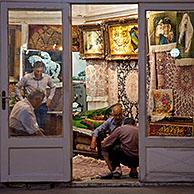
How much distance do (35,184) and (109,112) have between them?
2529 millimetres

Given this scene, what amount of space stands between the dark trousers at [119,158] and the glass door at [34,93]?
0.80 meters

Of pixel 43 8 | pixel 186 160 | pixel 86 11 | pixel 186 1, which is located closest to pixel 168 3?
pixel 186 1

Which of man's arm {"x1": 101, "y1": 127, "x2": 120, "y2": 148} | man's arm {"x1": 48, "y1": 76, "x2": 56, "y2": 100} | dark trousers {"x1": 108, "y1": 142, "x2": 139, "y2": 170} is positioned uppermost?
man's arm {"x1": 48, "y1": 76, "x2": 56, "y2": 100}

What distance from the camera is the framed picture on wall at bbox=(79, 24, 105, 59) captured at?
27.7 feet

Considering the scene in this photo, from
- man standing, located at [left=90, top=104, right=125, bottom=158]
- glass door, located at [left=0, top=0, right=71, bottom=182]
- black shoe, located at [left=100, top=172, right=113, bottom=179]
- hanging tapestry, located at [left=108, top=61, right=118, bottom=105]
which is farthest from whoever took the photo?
hanging tapestry, located at [left=108, top=61, right=118, bottom=105]

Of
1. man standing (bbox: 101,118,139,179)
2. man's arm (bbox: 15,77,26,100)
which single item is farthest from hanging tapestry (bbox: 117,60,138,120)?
man's arm (bbox: 15,77,26,100)

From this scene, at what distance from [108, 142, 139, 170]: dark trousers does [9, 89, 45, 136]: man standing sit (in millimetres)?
1014

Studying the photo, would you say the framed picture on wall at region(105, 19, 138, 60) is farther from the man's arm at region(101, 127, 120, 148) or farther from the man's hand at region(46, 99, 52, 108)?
the man's hand at region(46, 99, 52, 108)

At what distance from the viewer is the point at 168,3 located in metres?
5.68

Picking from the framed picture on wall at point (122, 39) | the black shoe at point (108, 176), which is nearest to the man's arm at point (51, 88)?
the black shoe at point (108, 176)

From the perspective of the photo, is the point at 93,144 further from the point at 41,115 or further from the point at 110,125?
the point at 41,115

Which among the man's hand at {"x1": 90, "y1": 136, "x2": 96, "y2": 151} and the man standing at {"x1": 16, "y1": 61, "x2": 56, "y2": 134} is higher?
the man standing at {"x1": 16, "y1": 61, "x2": 56, "y2": 134}

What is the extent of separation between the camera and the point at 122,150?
6172 mm

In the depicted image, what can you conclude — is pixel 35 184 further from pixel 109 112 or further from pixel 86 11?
pixel 86 11
